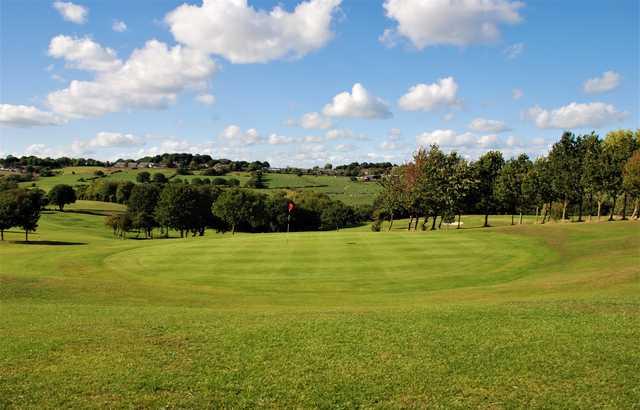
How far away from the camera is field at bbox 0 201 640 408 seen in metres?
11.3

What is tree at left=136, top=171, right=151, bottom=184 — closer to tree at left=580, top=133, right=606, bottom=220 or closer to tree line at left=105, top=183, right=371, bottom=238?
tree line at left=105, top=183, right=371, bottom=238

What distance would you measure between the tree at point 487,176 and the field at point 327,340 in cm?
5302

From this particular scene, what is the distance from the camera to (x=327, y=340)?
15.6 m

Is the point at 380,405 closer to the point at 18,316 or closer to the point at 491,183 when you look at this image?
the point at 18,316

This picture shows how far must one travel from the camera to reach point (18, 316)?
20406 millimetres

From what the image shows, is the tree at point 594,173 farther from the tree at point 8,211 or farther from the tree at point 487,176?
the tree at point 8,211

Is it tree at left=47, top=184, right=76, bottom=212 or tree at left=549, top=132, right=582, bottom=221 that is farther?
tree at left=47, top=184, right=76, bottom=212

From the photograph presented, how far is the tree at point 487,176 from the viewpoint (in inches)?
3516

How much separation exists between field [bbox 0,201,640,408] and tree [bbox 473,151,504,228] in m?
53.0

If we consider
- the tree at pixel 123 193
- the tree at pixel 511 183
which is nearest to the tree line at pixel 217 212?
the tree at pixel 123 193

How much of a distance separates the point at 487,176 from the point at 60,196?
12022 centimetres

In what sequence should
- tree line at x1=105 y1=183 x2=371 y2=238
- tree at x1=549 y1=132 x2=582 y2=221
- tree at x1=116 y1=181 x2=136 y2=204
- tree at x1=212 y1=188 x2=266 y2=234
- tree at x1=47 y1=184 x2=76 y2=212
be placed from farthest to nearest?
tree at x1=116 y1=181 x2=136 y2=204 < tree at x1=47 y1=184 x2=76 y2=212 < tree at x1=212 y1=188 x2=266 y2=234 < tree line at x1=105 y1=183 x2=371 y2=238 < tree at x1=549 y1=132 x2=582 y2=221

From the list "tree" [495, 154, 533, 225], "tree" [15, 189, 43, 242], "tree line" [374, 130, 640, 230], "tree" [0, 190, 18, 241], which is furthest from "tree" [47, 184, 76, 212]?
"tree" [495, 154, 533, 225]

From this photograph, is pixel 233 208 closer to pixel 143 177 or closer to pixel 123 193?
pixel 123 193
